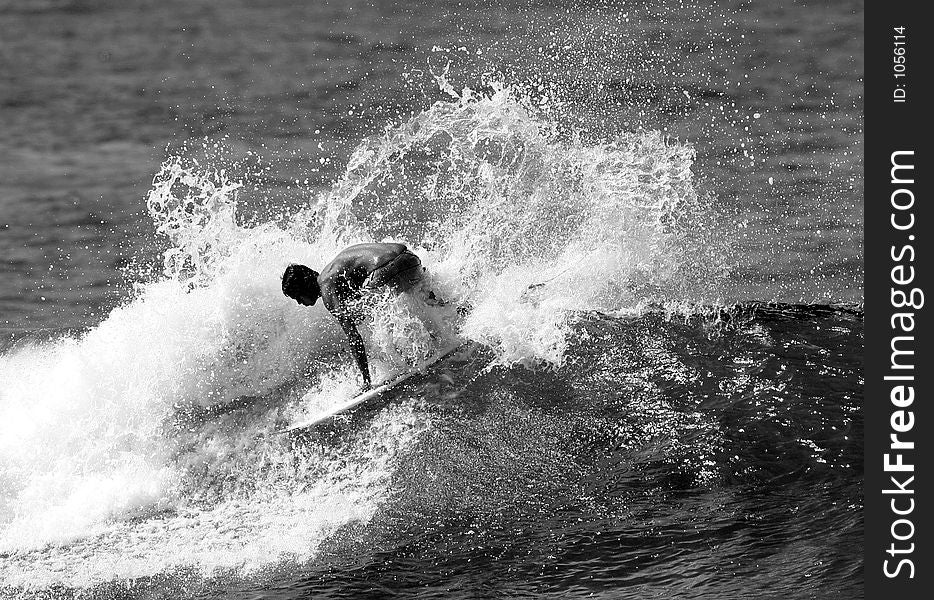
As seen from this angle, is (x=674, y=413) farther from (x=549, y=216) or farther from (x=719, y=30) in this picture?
(x=719, y=30)

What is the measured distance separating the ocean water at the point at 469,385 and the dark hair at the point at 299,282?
0.61 meters

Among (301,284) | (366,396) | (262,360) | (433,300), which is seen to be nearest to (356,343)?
(366,396)

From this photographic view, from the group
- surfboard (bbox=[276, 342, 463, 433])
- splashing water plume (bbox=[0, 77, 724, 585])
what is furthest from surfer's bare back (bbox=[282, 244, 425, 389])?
splashing water plume (bbox=[0, 77, 724, 585])

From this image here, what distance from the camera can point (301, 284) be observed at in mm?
9141

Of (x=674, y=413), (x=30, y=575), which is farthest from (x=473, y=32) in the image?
Result: (x=30, y=575)

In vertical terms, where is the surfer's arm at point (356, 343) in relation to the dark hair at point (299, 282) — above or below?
below

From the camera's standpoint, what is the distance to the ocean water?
7520 millimetres

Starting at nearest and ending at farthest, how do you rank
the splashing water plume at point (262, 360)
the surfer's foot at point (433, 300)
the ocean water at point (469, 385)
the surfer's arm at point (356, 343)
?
1. the ocean water at point (469, 385)
2. the splashing water plume at point (262, 360)
3. the surfer's arm at point (356, 343)
4. the surfer's foot at point (433, 300)

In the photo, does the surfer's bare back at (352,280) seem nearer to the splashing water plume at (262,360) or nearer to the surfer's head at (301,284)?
the surfer's head at (301,284)

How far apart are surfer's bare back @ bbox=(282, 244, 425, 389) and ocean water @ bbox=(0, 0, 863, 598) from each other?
1.01ft

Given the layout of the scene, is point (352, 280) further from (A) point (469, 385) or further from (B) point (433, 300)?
(A) point (469, 385)

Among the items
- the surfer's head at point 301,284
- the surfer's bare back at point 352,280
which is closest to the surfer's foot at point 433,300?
the surfer's bare back at point 352,280

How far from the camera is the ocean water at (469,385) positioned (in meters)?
7.52

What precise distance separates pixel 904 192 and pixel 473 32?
16.6m
